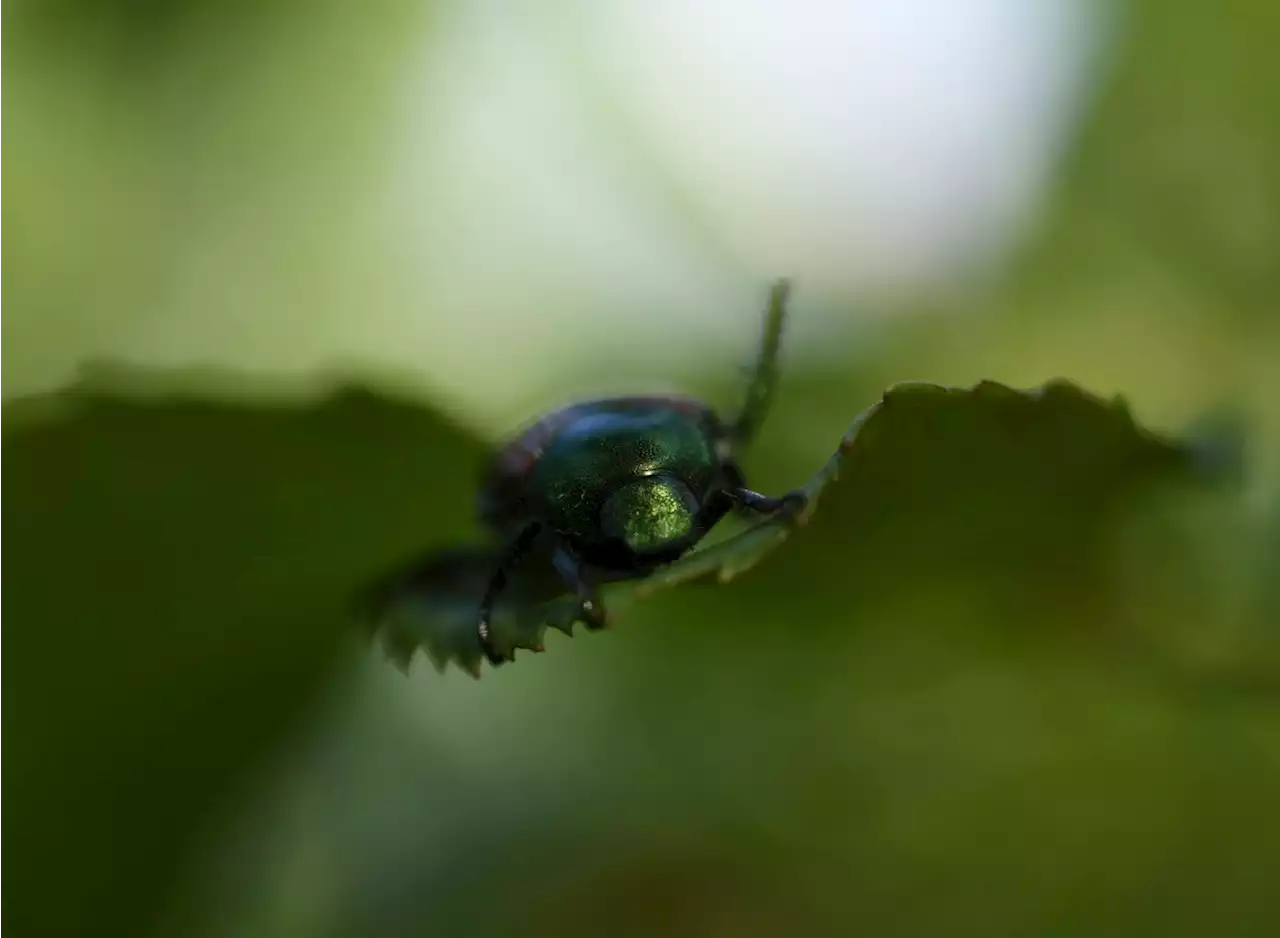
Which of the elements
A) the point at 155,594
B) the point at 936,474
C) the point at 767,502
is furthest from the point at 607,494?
the point at 155,594

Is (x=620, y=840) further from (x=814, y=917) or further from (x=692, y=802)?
(x=814, y=917)

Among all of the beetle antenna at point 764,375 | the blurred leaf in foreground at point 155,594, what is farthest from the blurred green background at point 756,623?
the beetle antenna at point 764,375

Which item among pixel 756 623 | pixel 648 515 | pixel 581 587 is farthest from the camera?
pixel 756 623

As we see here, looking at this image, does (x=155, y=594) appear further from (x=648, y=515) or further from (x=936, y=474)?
(x=936, y=474)

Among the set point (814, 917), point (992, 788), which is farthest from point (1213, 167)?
point (814, 917)

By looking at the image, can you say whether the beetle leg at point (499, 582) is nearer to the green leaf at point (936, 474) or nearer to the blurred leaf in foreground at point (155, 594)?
the green leaf at point (936, 474)
